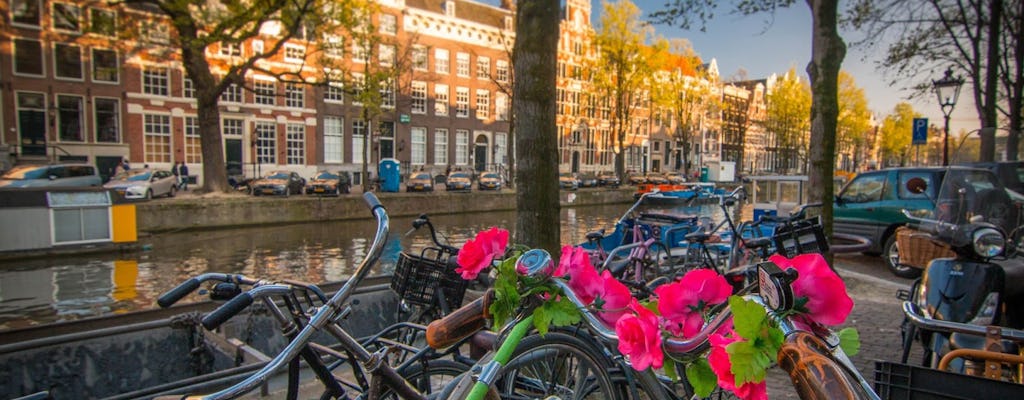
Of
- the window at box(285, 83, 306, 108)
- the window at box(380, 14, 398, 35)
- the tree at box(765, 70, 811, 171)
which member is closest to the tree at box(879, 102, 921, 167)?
the tree at box(765, 70, 811, 171)

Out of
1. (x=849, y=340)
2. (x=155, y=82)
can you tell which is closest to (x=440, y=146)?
(x=155, y=82)

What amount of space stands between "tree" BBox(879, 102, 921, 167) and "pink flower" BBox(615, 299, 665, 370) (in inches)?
2426

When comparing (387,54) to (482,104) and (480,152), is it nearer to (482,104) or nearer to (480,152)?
(482,104)

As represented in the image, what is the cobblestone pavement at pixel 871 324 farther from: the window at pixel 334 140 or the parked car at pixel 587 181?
the window at pixel 334 140

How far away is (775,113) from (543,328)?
52.4m

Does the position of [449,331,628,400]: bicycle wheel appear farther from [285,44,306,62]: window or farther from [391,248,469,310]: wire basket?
[285,44,306,62]: window

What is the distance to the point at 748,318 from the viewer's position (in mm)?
1293

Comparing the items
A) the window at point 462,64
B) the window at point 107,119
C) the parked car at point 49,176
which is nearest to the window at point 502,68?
the window at point 462,64

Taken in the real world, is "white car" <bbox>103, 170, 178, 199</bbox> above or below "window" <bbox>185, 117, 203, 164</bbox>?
Answer: below

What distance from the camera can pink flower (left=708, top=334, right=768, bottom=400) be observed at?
1287 millimetres

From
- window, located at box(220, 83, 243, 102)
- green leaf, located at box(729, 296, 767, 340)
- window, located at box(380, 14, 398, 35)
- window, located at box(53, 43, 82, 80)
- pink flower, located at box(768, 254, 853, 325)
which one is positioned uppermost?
window, located at box(380, 14, 398, 35)

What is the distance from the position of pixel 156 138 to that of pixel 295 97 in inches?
301

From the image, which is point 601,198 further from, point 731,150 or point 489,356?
point 731,150

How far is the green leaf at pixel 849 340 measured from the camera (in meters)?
1.37
